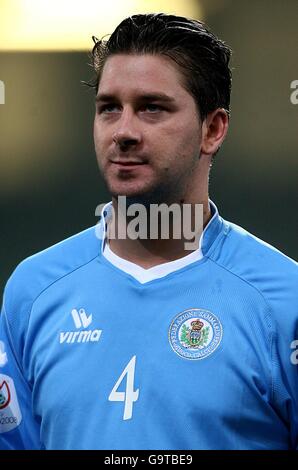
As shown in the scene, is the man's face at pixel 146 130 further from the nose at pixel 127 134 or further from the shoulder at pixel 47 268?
the shoulder at pixel 47 268

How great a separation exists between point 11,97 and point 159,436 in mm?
2209

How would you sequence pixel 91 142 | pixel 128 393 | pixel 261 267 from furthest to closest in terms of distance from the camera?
pixel 91 142 → pixel 261 267 → pixel 128 393

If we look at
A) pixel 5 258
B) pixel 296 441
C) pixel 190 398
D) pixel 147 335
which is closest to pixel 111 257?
pixel 147 335

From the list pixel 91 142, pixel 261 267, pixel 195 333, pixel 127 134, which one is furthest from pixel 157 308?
pixel 91 142

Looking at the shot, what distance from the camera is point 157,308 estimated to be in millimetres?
1924

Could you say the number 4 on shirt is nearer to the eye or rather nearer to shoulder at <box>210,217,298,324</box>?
shoulder at <box>210,217,298,324</box>

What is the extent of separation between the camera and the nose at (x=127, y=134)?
6.11 ft

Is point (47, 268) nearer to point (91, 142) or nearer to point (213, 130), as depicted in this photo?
point (213, 130)

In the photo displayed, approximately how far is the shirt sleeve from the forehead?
1.83 ft

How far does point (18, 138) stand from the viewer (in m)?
3.68

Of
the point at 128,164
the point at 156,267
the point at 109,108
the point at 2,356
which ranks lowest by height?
the point at 2,356

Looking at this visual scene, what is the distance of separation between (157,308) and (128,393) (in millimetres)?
189

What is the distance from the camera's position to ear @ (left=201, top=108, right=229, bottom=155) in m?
2.02
